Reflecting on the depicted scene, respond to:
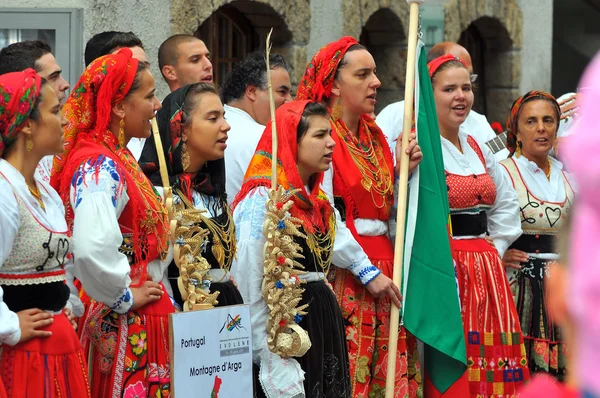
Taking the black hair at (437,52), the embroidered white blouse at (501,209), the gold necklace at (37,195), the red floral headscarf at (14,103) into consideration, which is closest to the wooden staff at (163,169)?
the gold necklace at (37,195)

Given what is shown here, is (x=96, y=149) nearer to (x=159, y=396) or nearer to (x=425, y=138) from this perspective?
(x=159, y=396)

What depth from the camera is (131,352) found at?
3.28 m

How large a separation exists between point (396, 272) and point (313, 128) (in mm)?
785

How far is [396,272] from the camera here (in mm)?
4406

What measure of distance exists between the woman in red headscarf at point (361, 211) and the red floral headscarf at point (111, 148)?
3.55 ft

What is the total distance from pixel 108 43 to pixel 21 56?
828 mm

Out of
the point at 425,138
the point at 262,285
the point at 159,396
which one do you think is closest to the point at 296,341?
the point at 262,285

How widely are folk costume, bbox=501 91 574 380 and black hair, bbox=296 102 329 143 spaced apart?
5.79 ft

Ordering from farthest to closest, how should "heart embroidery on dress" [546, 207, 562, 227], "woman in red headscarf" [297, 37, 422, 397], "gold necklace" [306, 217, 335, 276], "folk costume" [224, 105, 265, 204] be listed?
"heart embroidery on dress" [546, 207, 562, 227], "folk costume" [224, 105, 265, 204], "woman in red headscarf" [297, 37, 422, 397], "gold necklace" [306, 217, 335, 276]

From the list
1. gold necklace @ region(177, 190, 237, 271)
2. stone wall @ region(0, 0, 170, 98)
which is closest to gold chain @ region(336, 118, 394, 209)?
gold necklace @ region(177, 190, 237, 271)

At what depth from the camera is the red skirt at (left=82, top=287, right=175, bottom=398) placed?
3270 mm

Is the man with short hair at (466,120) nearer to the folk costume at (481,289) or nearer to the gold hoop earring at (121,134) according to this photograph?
the folk costume at (481,289)

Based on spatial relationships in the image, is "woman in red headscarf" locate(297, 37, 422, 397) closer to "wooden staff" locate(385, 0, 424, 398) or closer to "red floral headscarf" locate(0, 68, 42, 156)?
"wooden staff" locate(385, 0, 424, 398)

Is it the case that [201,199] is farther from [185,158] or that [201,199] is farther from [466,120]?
[466,120]
